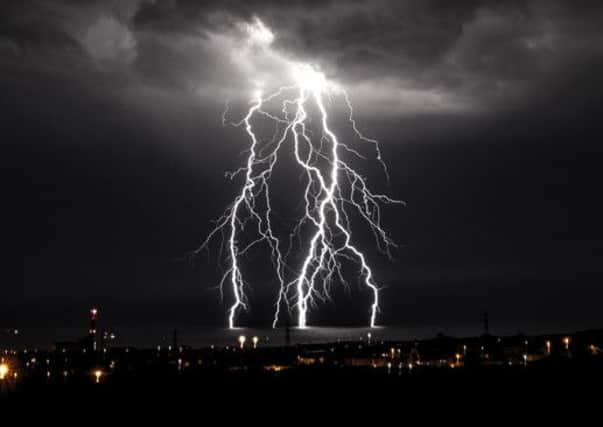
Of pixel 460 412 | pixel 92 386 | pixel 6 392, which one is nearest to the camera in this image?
pixel 460 412

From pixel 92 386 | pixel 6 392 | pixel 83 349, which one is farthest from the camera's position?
pixel 83 349

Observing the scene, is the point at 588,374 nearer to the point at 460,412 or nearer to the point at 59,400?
the point at 460,412

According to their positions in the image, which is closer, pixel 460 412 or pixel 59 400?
pixel 460 412

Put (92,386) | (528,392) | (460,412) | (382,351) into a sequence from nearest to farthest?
(460,412) < (528,392) < (92,386) < (382,351)

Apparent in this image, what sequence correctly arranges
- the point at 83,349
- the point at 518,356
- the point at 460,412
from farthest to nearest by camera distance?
the point at 83,349 → the point at 518,356 → the point at 460,412

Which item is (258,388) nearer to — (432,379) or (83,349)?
(432,379)

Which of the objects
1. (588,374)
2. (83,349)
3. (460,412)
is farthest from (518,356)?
(83,349)

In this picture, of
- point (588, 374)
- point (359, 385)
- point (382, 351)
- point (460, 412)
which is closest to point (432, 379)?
point (359, 385)

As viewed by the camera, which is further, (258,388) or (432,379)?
(432,379)
